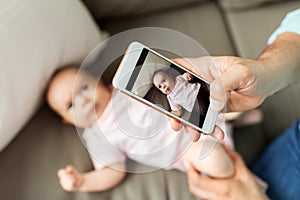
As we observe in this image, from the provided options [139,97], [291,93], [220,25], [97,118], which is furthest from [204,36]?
[139,97]

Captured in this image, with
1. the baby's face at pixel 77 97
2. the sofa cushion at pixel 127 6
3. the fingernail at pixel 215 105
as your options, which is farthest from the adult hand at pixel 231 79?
the sofa cushion at pixel 127 6

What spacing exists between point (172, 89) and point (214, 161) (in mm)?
273

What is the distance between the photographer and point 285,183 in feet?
2.85

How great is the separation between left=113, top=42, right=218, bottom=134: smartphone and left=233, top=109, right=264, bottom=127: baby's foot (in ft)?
0.99

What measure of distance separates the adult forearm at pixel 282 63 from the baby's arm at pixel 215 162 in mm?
A: 168

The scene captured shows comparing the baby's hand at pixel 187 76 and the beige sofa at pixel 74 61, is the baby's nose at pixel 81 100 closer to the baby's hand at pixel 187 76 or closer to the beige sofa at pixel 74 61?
the beige sofa at pixel 74 61

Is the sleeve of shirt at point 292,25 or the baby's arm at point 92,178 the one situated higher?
the sleeve of shirt at point 292,25

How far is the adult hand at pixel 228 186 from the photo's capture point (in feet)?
2.74

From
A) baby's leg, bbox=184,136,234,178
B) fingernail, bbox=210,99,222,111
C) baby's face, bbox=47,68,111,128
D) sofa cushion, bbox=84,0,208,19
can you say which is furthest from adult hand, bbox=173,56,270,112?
sofa cushion, bbox=84,0,208,19

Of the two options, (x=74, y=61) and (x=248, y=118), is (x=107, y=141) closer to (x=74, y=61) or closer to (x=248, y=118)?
(x=74, y=61)

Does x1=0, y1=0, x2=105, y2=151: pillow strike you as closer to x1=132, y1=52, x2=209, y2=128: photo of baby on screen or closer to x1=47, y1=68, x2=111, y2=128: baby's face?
x1=47, y1=68, x2=111, y2=128: baby's face

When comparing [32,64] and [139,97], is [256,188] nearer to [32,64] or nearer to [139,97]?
[139,97]

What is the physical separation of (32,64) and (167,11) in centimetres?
41

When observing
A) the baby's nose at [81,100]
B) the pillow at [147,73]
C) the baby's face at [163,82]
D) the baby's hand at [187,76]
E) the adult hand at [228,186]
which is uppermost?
the pillow at [147,73]
